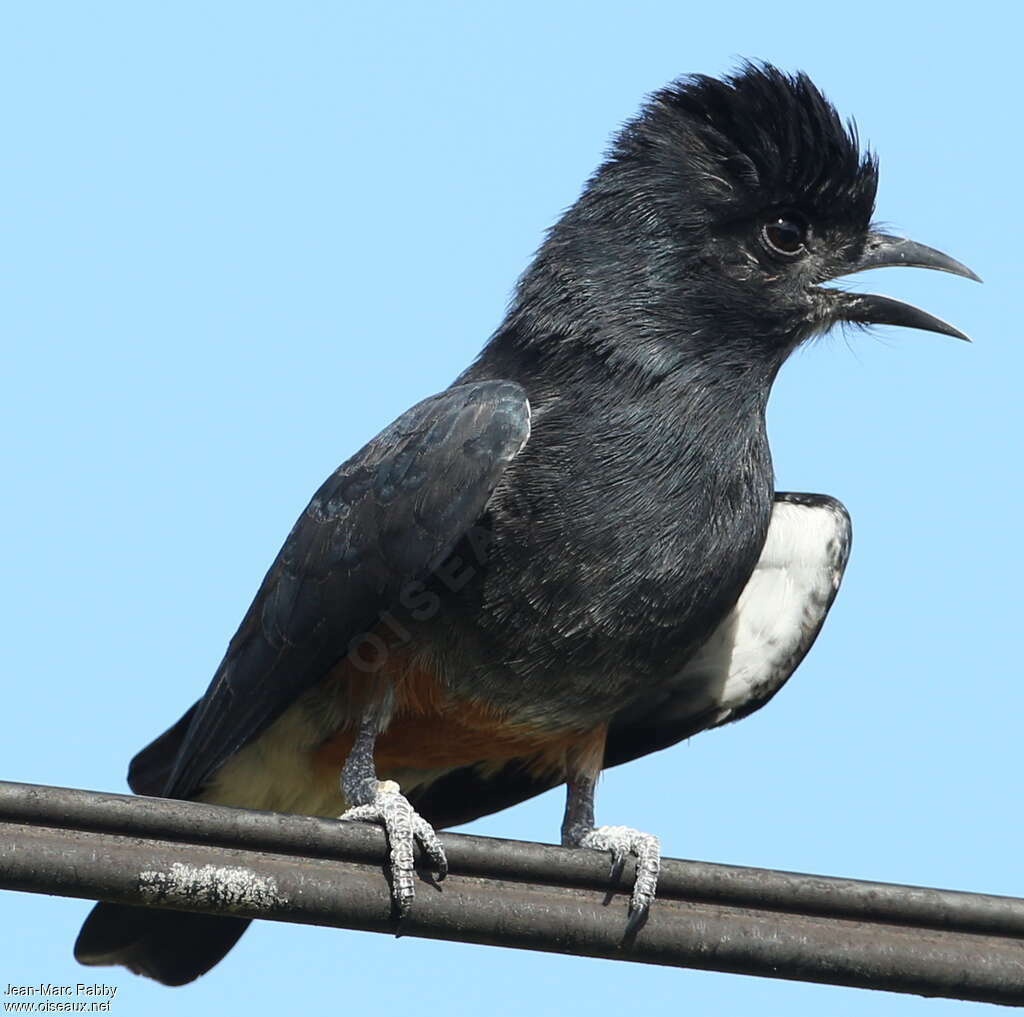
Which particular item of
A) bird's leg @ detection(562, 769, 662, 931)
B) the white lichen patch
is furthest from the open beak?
the white lichen patch

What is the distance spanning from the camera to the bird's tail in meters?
6.55

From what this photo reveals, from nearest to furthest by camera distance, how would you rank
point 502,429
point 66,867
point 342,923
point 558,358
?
point 66,867
point 342,923
point 502,429
point 558,358

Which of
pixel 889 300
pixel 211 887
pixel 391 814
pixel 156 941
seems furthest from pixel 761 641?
pixel 211 887

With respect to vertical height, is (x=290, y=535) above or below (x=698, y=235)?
below

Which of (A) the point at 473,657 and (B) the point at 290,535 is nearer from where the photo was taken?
(A) the point at 473,657

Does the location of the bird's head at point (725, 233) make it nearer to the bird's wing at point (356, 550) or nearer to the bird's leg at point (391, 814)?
the bird's wing at point (356, 550)

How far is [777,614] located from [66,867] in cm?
432

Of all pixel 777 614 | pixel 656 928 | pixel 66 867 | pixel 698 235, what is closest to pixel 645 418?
pixel 698 235

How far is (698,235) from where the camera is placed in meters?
6.95

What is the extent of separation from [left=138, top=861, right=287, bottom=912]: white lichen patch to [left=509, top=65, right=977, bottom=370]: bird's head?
3.15 meters

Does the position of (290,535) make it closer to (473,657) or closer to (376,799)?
(473,657)

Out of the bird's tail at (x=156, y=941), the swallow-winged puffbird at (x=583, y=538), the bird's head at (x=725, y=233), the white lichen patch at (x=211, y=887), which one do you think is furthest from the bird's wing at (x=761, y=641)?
the white lichen patch at (x=211, y=887)

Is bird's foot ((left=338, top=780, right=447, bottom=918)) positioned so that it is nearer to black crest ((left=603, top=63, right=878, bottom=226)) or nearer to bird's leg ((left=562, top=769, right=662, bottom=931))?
bird's leg ((left=562, top=769, right=662, bottom=931))

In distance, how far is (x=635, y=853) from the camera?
19.0 ft
